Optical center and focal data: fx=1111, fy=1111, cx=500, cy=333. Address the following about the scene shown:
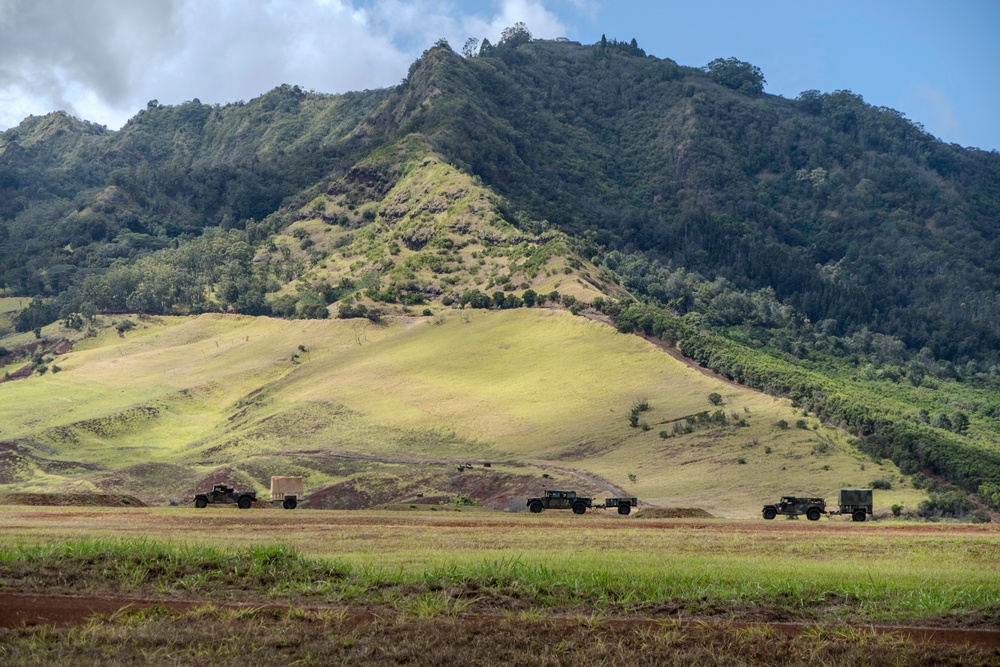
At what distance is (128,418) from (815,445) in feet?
257

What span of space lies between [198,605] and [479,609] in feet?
15.8

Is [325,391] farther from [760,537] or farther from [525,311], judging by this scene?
[760,537]

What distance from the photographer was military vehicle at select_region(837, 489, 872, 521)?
5872cm

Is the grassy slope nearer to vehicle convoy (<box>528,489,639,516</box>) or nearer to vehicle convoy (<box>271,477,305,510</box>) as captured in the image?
vehicle convoy (<box>528,489,639,516</box>)

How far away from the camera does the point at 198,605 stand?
19.0 meters

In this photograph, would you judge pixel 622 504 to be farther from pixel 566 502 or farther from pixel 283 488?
pixel 283 488

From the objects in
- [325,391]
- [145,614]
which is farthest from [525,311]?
[145,614]

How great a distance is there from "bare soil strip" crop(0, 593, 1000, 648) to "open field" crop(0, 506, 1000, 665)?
0.15ft

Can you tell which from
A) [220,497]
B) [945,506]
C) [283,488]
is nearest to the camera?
[220,497]

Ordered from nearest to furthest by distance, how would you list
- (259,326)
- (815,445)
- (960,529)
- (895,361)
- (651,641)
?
(651,641) → (960,529) → (815,445) → (259,326) → (895,361)

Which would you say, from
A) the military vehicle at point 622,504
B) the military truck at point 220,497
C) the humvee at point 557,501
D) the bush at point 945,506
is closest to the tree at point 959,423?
the bush at point 945,506

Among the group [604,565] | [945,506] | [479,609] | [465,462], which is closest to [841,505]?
[945,506]

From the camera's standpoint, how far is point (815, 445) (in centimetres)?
9175

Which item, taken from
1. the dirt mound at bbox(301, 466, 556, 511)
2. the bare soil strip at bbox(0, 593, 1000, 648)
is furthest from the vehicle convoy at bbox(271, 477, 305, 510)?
the bare soil strip at bbox(0, 593, 1000, 648)
